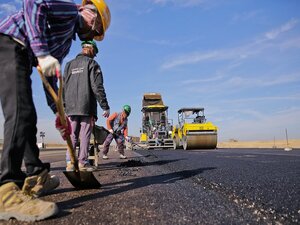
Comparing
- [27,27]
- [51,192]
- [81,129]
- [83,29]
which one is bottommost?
[51,192]

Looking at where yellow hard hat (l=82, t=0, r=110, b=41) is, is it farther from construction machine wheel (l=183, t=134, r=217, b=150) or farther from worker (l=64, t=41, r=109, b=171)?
construction machine wheel (l=183, t=134, r=217, b=150)

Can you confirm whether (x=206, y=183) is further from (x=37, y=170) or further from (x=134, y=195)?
(x=37, y=170)

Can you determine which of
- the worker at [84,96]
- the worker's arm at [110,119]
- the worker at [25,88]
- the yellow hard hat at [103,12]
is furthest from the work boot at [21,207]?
the worker's arm at [110,119]

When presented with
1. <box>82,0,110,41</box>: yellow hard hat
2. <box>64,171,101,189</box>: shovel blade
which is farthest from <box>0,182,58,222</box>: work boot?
<box>82,0,110,41</box>: yellow hard hat

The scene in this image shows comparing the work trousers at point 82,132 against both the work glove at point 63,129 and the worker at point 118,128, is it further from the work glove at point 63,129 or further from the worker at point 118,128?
the worker at point 118,128

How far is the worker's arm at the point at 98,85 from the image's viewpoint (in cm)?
414

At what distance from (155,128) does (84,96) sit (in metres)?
17.0

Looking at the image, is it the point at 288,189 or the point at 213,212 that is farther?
the point at 288,189

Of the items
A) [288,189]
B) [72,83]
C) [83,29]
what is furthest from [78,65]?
[288,189]

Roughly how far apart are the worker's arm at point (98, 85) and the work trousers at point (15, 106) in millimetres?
1924

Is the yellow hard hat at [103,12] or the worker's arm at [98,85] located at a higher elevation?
the yellow hard hat at [103,12]

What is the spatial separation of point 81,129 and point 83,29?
1.78 m

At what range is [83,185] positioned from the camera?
2.79 m

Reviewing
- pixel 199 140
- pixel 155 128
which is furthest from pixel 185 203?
pixel 155 128
